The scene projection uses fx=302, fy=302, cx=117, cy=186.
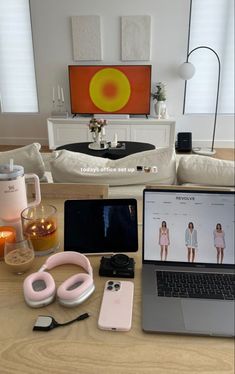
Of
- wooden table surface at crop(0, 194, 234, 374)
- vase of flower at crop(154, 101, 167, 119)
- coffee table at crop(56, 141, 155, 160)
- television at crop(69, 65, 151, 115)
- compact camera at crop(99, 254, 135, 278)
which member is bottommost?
coffee table at crop(56, 141, 155, 160)

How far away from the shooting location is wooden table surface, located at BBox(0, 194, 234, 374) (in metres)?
0.61

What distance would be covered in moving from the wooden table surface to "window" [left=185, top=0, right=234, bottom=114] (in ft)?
14.2

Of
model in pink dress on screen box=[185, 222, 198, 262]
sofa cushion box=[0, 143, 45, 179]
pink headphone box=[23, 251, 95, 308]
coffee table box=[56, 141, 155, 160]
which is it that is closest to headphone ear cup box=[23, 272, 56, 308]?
pink headphone box=[23, 251, 95, 308]

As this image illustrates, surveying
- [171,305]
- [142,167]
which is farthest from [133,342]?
[142,167]

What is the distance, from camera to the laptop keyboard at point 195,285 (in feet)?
2.62

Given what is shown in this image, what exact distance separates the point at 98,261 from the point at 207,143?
4.17m

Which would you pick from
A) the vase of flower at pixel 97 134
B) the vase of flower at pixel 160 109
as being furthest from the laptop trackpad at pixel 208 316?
the vase of flower at pixel 160 109

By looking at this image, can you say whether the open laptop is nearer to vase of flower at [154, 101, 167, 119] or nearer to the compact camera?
the compact camera

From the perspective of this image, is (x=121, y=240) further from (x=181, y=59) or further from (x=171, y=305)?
(x=181, y=59)

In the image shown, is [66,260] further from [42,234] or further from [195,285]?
[195,285]

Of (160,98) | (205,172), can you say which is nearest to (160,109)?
(160,98)

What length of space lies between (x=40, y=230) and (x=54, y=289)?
26cm

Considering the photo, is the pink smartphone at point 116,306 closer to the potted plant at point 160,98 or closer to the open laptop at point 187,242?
the open laptop at point 187,242

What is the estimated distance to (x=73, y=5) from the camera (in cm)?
418
